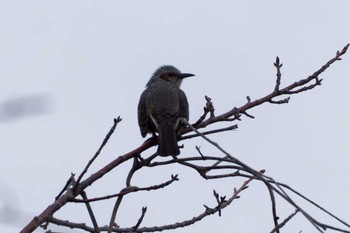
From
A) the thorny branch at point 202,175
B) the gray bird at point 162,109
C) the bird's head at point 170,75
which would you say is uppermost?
the bird's head at point 170,75

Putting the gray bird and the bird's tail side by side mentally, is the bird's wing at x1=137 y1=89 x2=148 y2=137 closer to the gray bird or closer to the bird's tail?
the gray bird

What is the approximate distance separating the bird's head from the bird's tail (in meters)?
2.00

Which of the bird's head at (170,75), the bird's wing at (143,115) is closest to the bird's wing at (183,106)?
the bird's wing at (143,115)

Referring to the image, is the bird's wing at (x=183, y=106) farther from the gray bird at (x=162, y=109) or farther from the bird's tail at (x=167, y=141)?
the bird's tail at (x=167, y=141)

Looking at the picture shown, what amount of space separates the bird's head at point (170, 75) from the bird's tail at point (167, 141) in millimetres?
2002

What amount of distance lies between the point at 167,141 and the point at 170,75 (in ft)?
9.64

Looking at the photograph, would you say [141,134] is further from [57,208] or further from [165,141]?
[57,208]

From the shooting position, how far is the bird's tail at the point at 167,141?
5739 millimetres

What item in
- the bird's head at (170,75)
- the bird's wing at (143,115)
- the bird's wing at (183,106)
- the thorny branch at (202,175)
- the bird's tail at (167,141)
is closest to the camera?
the thorny branch at (202,175)

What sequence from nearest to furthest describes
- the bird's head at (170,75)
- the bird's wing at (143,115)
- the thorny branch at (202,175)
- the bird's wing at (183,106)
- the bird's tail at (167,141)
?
the thorny branch at (202,175)
the bird's tail at (167,141)
the bird's wing at (143,115)
the bird's wing at (183,106)
the bird's head at (170,75)

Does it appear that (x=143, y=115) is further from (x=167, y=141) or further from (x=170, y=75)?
(x=170, y=75)

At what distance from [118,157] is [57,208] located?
767mm

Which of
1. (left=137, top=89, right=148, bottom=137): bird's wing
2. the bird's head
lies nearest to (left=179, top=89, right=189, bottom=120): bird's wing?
(left=137, top=89, right=148, bottom=137): bird's wing

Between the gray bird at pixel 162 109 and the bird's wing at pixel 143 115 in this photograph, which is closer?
the gray bird at pixel 162 109
